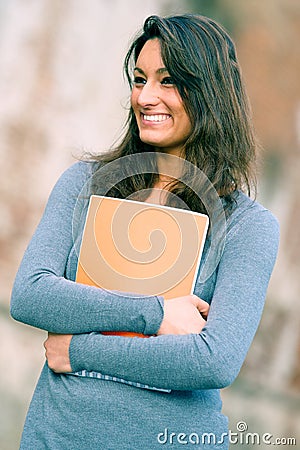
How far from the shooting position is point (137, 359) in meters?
1.31

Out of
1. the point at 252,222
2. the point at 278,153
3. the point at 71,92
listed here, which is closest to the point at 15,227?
the point at 71,92

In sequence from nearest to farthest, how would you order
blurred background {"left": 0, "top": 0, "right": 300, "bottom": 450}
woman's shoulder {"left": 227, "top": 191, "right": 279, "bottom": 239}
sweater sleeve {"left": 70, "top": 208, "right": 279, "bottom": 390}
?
1. sweater sleeve {"left": 70, "top": 208, "right": 279, "bottom": 390}
2. woman's shoulder {"left": 227, "top": 191, "right": 279, "bottom": 239}
3. blurred background {"left": 0, "top": 0, "right": 300, "bottom": 450}

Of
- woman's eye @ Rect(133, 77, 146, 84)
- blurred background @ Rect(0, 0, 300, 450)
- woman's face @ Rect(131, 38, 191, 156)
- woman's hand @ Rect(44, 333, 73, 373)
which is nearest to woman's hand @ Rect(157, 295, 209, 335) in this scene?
woman's hand @ Rect(44, 333, 73, 373)

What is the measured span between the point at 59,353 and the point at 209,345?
0.28m

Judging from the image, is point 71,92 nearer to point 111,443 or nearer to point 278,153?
point 278,153

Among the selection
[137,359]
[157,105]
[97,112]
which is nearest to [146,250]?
[137,359]

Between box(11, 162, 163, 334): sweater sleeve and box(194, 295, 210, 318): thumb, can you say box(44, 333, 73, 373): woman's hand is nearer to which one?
box(11, 162, 163, 334): sweater sleeve

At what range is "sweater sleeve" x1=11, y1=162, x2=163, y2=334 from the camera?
1350mm

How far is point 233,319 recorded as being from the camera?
1342 millimetres

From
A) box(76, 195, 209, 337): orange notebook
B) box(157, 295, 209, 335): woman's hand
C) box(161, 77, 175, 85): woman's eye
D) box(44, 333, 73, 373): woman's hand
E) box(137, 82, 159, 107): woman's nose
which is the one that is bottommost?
box(44, 333, 73, 373): woman's hand

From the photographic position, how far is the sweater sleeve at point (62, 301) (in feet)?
4.43

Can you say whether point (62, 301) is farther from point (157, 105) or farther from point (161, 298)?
point (157, 105)

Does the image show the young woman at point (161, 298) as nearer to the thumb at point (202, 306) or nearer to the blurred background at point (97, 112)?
the thumb at point (202, 306)

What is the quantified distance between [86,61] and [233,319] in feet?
8.02
